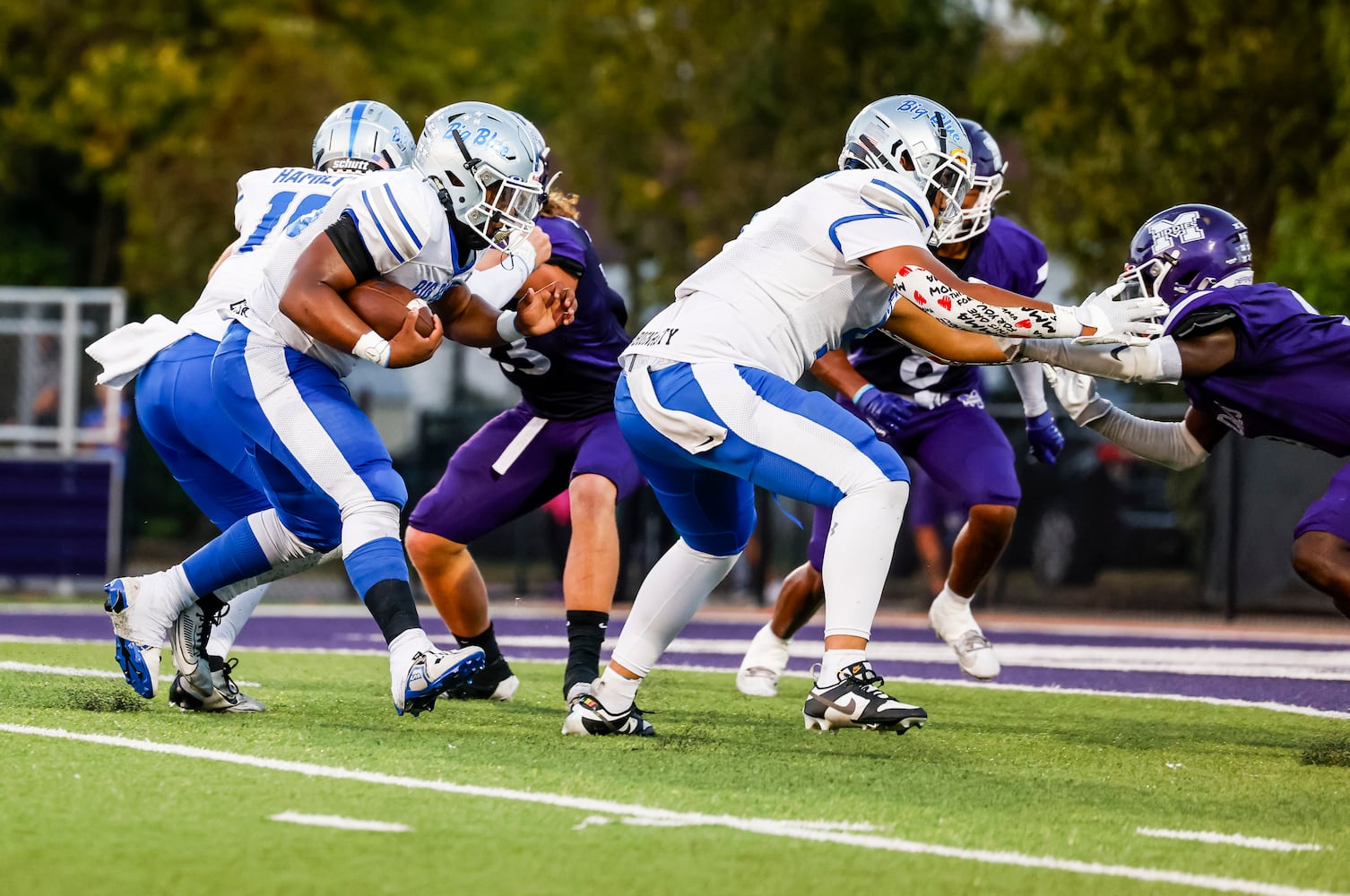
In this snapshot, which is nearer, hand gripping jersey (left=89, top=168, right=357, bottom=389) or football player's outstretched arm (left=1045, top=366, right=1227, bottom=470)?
hand gripping jersey (left=89, top=168, right=357, bottom=389)

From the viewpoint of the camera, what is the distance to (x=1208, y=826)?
13.8 feet

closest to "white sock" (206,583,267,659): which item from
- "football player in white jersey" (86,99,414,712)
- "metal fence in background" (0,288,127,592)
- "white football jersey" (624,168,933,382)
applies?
"football player in white jersey" (86,99,414,712)

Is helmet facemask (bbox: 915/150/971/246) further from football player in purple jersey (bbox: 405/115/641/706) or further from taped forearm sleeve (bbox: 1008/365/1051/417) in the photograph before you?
taped forearm sleeve (bbox: 1008/365/1051/417)

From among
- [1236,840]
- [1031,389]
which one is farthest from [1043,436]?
[1236,840]

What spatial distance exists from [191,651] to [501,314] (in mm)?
1429

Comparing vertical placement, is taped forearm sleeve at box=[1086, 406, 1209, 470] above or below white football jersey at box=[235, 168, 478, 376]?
below

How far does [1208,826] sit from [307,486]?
8.68 feet

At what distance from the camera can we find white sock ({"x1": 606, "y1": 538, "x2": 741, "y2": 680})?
220 inches

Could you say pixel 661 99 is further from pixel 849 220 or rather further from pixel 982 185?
pixel 849 220

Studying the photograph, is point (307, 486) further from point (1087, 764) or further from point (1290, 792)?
point (1290, 792)

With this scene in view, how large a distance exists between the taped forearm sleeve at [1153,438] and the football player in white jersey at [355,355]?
6.16 feet

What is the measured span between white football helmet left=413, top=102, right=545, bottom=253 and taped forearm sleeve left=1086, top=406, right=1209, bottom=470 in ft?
6.77

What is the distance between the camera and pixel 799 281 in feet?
17.5

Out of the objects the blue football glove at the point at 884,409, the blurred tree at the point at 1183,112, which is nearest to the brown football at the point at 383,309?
the blue football glove at the point at 884,409
